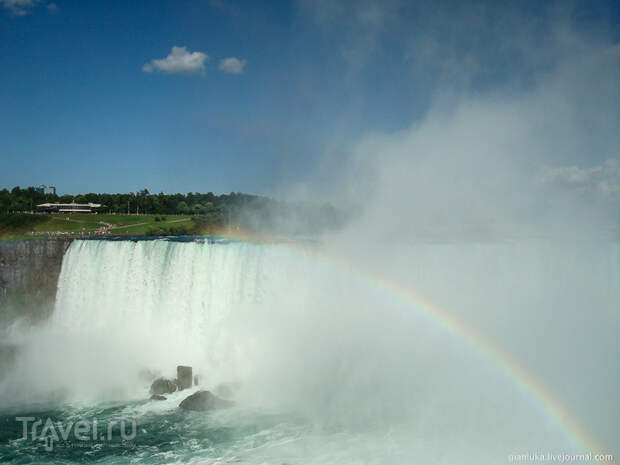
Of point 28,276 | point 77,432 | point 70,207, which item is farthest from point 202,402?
point 70,207

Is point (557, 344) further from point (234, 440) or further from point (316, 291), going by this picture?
point (234, 440)

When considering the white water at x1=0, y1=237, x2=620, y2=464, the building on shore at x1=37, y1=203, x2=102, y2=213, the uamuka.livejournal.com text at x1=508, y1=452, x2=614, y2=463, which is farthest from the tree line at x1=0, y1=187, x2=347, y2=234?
the uamuka.livejournal.com text at x1=508, y1=452, x2=614, y2=463

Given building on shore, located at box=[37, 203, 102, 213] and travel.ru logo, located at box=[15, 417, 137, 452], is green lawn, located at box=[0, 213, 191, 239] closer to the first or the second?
building on shore, located at box=[37, 203, 102, 213]

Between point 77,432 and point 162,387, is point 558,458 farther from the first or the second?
point 77,432

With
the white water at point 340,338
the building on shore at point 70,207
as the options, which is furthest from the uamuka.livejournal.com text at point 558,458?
the building on shore at point 70,207

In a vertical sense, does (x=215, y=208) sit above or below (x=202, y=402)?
above
